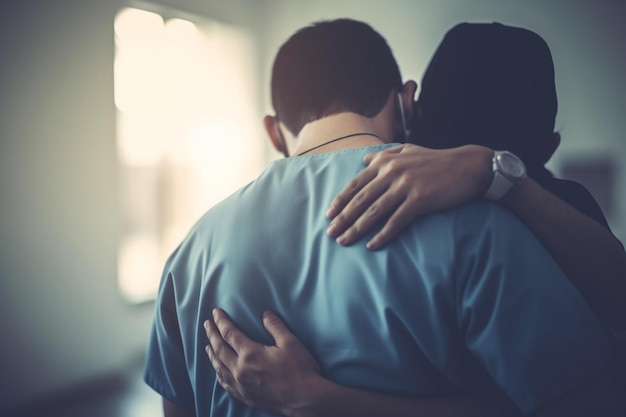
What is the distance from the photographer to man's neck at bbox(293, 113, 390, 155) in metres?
0.82

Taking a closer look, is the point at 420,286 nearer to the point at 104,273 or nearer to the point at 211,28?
the point at 104,273

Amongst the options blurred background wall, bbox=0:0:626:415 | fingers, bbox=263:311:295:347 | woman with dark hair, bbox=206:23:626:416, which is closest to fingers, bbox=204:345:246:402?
woman with dark hair, bbox=206:23:626:416

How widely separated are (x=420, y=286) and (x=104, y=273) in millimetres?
3154

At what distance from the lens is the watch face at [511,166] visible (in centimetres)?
73

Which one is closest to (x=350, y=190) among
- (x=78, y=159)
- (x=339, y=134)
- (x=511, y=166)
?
(x=339, y=134)

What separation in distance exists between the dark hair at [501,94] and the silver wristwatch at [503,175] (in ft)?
1.35

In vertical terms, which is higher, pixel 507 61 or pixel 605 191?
pixel 507 61

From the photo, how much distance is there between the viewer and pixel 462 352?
70cm

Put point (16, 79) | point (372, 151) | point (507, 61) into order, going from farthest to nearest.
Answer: point (16, 79) → point (507, 61) → point (372, 151)

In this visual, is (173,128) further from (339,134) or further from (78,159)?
(339,134)

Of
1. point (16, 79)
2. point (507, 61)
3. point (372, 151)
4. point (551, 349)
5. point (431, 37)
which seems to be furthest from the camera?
point (431, 37)

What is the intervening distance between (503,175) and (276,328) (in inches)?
16.5

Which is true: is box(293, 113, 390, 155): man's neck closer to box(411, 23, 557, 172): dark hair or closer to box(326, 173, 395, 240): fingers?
box(326, 173, 395, 240): fingers

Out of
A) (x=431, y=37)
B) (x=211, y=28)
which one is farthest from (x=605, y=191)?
(x=211, y=28)
